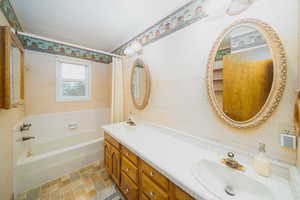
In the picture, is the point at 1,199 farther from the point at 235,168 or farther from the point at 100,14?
the point at 100,14

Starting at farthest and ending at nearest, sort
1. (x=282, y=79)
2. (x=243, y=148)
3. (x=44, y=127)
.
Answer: (x=44, y=127)
(x=243, y=148)
(x=282, y=79)

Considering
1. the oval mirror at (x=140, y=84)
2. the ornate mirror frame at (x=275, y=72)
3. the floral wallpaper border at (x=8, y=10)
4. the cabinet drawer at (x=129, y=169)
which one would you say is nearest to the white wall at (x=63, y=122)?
the oval mirror at (x=140, y=84)

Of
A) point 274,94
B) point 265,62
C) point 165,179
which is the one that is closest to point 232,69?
point 265,62

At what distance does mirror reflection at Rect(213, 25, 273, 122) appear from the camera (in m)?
0.73

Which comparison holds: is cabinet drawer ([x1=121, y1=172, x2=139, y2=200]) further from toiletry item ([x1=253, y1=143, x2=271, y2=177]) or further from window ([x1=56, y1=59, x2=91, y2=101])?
window ([x1=56, y1=59, x2=91, y2=101])

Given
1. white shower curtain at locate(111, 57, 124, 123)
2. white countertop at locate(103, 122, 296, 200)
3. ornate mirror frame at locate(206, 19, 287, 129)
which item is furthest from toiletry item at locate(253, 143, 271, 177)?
white shower curtain at locate(111, 57, 124, 123)

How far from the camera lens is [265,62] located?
2.37ft

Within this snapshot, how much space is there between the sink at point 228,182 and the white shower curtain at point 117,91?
1602 mm

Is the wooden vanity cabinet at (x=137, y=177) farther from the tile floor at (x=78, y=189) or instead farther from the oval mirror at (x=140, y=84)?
the oval mirror at (x=140, y=84)

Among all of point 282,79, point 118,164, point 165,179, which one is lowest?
point 118,164

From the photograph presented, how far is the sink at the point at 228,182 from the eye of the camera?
1.98 ft

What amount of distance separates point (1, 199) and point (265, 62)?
2418mm

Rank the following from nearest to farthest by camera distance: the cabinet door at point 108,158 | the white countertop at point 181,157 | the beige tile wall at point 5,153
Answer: the white countertop at point 181,157 < the beige tile wall at point 5,153 < the cabinet door at point 108,158

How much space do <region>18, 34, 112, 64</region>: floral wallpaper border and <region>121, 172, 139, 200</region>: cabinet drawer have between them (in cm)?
245
